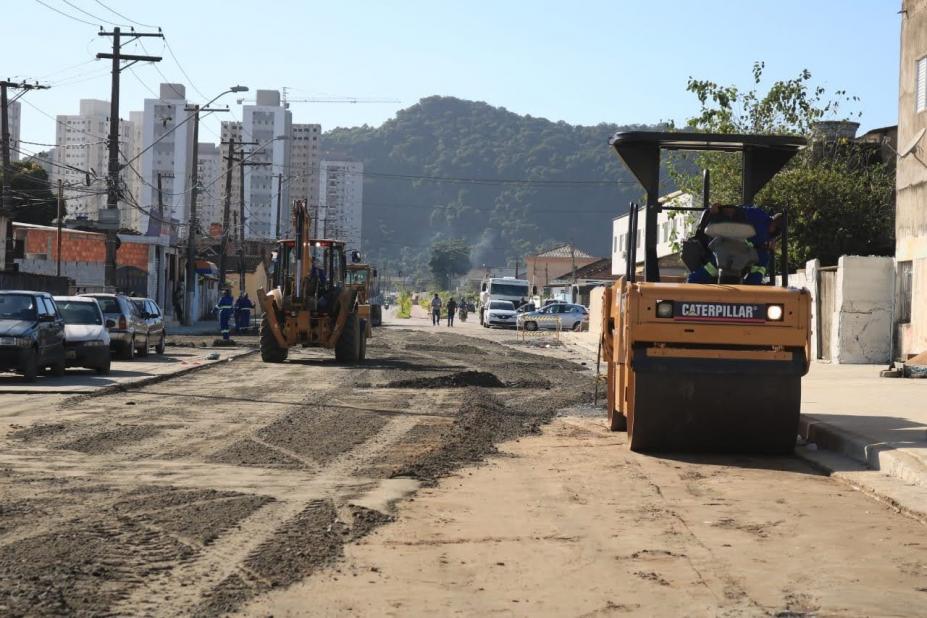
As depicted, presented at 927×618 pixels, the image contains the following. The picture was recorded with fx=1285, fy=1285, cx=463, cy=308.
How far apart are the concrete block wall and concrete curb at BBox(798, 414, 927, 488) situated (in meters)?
13.4

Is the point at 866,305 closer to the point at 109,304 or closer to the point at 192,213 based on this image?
the point at 109,304

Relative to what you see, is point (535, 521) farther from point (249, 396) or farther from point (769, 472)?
point (249, 396)

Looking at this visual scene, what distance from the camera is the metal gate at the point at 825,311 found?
1150 inches

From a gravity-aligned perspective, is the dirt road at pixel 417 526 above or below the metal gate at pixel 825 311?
below

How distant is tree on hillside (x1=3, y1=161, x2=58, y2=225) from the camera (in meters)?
74.5

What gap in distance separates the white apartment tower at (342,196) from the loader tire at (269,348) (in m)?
99.2

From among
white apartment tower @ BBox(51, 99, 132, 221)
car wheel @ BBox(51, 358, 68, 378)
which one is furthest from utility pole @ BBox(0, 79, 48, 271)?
white apartment tower @ BBox(51, 99, 132, 221)

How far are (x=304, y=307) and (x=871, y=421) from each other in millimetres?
17190

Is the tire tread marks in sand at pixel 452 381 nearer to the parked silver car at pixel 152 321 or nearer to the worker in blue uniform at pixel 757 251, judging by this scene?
the worker in blue uniform at pixel 757 251

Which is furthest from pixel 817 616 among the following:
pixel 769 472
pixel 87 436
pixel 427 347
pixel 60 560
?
pixel 427 347

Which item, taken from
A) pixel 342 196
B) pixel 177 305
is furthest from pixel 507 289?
pixel 342 196

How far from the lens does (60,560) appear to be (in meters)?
6.80

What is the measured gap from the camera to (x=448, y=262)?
19000 cm

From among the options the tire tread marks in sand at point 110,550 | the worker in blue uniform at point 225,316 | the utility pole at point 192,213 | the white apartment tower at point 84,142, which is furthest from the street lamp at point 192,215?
the white apartment tower at point 84,142
